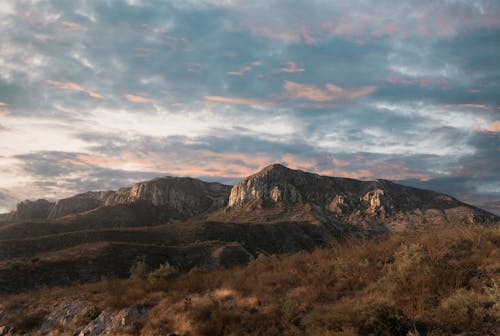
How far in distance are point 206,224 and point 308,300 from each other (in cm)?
9607

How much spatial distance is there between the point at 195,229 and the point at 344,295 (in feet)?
293

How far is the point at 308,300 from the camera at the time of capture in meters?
11.1

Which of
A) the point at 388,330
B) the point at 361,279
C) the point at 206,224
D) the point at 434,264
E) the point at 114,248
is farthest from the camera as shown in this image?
the point at 206,224

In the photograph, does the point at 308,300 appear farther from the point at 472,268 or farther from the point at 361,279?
the point at 472,268

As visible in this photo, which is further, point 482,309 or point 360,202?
point 360,202

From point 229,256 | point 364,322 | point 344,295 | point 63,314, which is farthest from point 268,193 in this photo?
point 364,322

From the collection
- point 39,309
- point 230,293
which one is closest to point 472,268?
point 230,293

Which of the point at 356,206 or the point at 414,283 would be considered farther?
the point at 356,206

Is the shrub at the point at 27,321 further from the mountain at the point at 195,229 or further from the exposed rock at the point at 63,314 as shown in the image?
the mountain at the point at 195,229

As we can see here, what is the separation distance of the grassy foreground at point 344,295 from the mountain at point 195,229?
3.85 m

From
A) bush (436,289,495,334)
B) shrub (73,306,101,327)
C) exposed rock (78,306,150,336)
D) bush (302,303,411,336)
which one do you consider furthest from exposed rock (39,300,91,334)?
bush (436,289,495,334)

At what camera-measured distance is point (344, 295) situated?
11320 millimetres

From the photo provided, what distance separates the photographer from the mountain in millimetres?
47156

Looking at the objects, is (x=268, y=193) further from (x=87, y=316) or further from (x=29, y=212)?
(x=87, y=316)
